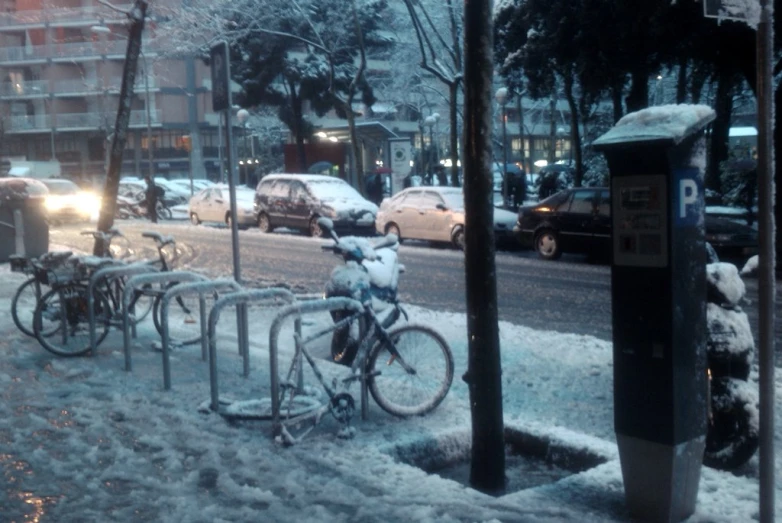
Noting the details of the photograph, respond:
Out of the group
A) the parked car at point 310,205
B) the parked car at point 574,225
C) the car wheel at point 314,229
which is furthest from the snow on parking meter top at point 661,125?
the car wheel at point 314,229

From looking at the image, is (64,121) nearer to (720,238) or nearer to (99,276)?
(720,238)

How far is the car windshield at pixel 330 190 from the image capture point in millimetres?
26266

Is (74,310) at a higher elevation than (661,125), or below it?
below

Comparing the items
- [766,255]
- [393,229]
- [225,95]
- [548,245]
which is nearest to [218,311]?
[225,95]

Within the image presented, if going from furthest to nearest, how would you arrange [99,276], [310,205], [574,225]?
[310,205] < [574,225] < [99,276]

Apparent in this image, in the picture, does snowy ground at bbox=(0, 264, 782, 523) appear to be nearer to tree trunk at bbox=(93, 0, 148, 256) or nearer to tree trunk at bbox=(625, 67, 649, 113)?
tree trunk at bbox=(93, 0, 148, 256)

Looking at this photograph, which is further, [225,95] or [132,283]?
[225,95]

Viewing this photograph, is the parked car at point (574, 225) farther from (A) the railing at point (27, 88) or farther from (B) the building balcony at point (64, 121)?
(A) the railing at point (27, 88)

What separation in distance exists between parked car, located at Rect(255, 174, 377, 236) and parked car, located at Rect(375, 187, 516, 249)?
4.83 ft

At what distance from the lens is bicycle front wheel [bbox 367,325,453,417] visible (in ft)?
22.1

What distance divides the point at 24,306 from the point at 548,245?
489 inches

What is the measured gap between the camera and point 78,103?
206 feet

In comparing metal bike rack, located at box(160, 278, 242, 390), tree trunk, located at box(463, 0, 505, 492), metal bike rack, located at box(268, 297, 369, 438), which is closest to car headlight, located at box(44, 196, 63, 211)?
metal bike rack, located at box(160, 278, 242, 390)

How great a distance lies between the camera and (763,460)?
3.94 m
